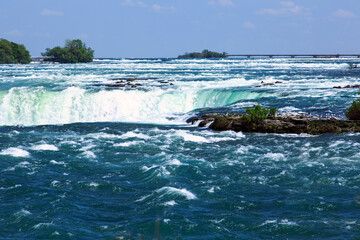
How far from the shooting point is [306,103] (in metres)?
30.2

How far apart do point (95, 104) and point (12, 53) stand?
111 metres

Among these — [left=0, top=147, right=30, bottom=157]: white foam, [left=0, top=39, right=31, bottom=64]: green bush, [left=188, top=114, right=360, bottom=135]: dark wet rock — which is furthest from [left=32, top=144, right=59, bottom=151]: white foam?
[left=0, top=39, right=31, bottom=64]: green bush

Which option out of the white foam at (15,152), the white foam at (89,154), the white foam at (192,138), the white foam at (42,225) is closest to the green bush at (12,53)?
the white foam at (192,138)

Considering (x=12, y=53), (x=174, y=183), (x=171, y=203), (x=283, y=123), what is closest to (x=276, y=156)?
(x=174, y=183)

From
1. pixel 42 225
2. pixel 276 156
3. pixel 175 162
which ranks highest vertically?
pixel 276 156

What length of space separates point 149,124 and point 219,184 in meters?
12.3

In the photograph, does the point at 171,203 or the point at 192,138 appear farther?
the point at 192,138

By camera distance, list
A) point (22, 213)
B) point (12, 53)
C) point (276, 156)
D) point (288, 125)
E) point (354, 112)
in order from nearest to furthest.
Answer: point (22, 213), point (276, 156), point (288, 125), point (354, 112), point (12, 53)

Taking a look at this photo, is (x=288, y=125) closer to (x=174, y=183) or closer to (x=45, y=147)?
(x=174, y=183)

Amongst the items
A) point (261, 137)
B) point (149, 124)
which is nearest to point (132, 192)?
point (261, 137)

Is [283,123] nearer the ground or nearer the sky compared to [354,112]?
nearer the ground

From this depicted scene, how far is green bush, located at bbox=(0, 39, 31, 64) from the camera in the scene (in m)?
129

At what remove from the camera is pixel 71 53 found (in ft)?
476

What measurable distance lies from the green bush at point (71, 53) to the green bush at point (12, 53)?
30.7 feet
